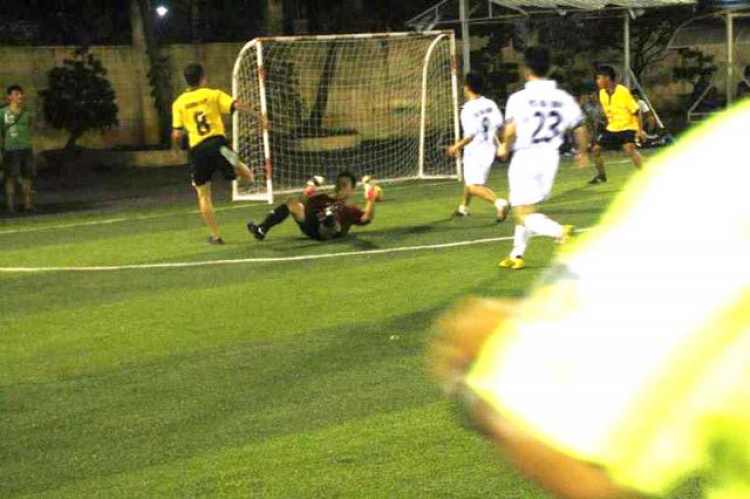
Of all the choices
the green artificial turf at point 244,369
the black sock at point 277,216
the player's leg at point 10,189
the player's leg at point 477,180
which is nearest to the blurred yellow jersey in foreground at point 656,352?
the green artificial turf at point 244,369

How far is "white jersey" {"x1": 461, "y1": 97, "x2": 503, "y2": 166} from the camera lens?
16297 millimetres

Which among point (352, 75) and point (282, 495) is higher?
point (352, 75)

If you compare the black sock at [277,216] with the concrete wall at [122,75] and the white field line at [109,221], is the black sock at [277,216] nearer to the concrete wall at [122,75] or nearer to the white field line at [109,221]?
the white field line at [109,221]

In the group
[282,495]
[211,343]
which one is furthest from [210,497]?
[211,343]

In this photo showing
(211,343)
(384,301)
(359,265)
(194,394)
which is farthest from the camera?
(359,265)

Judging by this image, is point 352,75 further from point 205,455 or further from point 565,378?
point 565,378

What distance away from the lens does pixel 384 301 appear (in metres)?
11.0

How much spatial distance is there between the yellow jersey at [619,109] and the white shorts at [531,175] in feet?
A: 29.6

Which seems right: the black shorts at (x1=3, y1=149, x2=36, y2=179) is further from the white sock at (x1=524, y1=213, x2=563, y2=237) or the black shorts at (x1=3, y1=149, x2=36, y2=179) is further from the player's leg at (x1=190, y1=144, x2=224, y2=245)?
the white sock at (x1=524, y1=213, x2=563, y2=237)

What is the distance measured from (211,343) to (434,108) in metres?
15.6

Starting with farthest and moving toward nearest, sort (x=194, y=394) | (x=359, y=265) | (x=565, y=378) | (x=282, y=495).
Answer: (x=359, y=265), (x=194, y=394), (x=282, y=495), (x=565, y=378)

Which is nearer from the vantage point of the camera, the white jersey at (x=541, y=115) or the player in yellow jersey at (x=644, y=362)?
the player in yellow jersey at (x=644, y=362)

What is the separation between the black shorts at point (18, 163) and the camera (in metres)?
21.5

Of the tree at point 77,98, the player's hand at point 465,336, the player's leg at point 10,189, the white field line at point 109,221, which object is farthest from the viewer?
the tree at point 77,98
